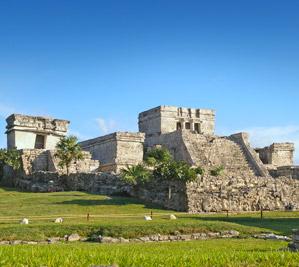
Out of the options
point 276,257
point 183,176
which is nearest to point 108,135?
point 183,176

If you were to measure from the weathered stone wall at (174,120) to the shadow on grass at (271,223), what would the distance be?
28967mm

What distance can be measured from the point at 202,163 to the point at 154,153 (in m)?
4.65

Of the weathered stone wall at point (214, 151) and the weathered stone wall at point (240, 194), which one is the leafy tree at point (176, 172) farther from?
the weathered stone wall at point (214, 151)

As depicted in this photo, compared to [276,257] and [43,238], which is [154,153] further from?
[276,257]

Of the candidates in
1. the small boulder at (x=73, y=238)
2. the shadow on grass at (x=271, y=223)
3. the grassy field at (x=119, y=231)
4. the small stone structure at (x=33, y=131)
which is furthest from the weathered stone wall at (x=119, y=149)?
the small boulder at (x=73, y=238)

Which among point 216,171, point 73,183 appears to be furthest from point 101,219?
point 216,171

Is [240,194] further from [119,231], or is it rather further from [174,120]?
[174,120]

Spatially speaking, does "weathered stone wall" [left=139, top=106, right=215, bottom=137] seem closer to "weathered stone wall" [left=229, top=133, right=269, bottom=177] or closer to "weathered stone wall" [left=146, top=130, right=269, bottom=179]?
"weathered stone wall" [left=146, top=130, right=269, bottom=179]

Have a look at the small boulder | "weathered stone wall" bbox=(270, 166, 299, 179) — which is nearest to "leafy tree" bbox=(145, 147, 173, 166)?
"weathered stone wall" bbox=(270, 166, 299, 179)

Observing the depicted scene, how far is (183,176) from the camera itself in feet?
123

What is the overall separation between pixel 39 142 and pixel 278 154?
2651 centimetres

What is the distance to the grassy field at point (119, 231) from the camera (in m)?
10.6

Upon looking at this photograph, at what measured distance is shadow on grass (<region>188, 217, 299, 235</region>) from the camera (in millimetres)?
25408

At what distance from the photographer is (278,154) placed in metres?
59.2
